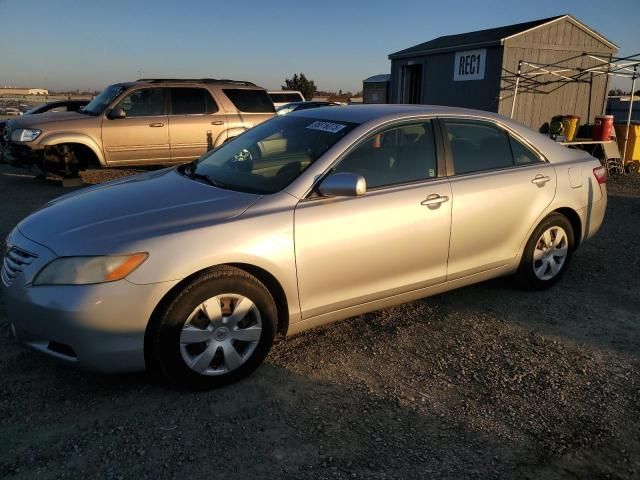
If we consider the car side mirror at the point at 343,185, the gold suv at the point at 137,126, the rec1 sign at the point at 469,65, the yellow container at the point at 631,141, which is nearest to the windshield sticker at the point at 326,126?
the car side mirror at the point at 343,185

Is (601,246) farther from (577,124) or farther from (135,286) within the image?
(577,124)

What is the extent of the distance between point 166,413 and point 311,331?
1.30 meters

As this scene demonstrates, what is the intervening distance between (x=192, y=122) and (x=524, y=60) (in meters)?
8.03

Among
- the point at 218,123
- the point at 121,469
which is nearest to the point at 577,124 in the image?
the point at 218,123

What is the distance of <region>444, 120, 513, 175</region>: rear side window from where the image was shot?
155 inches

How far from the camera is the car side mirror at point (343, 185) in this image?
3.15 meters

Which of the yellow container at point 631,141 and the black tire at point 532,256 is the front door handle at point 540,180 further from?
the yellow container at point 631,141

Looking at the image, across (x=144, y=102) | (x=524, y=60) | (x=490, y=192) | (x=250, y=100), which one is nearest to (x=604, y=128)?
→ (x=524, y=60)

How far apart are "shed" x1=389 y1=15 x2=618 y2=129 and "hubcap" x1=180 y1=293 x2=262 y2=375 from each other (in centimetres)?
1127

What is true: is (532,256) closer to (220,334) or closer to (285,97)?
(220,334)

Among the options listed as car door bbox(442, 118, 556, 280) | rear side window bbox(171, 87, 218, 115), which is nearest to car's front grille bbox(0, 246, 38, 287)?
car door bbox(442, 118, 556, 280)

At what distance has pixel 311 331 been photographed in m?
3.84

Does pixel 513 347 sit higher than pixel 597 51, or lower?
lower

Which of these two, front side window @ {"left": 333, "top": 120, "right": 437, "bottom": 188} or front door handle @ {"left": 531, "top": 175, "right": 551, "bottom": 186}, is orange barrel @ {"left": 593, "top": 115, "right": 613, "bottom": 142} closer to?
front door handle @ {"left": 531, "top": 175, "right": 551, "bottom": 186}
